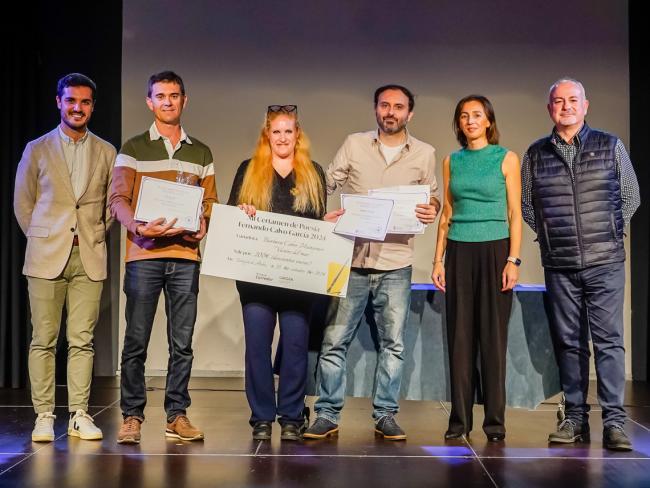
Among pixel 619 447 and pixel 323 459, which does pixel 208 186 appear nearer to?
pixel 323 459

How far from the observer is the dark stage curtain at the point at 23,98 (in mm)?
5289

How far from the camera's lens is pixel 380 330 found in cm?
366

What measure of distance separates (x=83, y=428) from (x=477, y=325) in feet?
6.27

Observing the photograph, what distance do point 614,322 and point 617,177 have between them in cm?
67

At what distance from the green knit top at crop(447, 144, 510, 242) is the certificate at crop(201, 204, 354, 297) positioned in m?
0.58

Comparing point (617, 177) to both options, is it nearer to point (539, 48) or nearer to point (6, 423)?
point (539, 48)

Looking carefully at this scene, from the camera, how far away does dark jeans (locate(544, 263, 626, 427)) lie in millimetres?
3484

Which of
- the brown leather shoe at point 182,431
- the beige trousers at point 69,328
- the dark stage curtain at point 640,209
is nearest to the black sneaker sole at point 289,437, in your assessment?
the brown leather shoe at point 182,431

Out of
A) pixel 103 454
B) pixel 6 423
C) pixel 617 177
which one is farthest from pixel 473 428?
pixel 6 423

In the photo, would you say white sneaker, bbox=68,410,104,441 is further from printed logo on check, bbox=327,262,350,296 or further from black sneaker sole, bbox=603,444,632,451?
black sneaker sole, bbox=603,444,632,451

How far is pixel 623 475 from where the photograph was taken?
3018 millimetres

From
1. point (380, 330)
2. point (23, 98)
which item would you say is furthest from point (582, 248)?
point (23, 98)

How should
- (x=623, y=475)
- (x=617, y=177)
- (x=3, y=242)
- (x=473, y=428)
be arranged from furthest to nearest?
(x=3, y=242) < (x=473, y=428) < (x=617, y=177) < (x=623, y=475)

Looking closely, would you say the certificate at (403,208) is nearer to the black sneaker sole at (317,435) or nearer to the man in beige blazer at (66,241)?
the black sneaker sole at (317,435)
